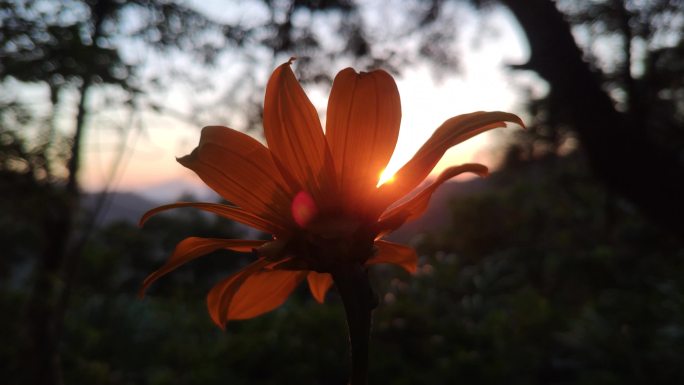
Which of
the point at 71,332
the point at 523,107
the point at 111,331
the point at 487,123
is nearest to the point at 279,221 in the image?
the point at 487,123

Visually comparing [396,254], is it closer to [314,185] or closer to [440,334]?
[314,185]

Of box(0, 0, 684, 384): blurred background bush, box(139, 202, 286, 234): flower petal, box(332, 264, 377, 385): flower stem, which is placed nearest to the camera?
box(332, 264, 377, 385): flower stem

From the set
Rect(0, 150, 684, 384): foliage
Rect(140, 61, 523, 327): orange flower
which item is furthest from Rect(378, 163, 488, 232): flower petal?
Rect(0, 150, 684, 384): foliage

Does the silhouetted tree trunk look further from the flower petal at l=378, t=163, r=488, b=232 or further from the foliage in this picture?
the flower petal at l=378, t=163, r=488, b=232

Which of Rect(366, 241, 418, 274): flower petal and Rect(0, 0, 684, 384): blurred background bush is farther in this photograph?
Rect(0, 0, 684, 384): blurred background bush

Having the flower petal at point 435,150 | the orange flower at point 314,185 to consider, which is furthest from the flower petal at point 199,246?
the flower petal at point 435,150

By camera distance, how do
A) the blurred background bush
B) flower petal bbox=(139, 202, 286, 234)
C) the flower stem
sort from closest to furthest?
the flower stem → flower petal bbox=(139, 202, 286, 234) → the blurred background bush

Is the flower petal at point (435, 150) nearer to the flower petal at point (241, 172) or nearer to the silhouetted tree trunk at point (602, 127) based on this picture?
the flower petal at point (241, 172)
